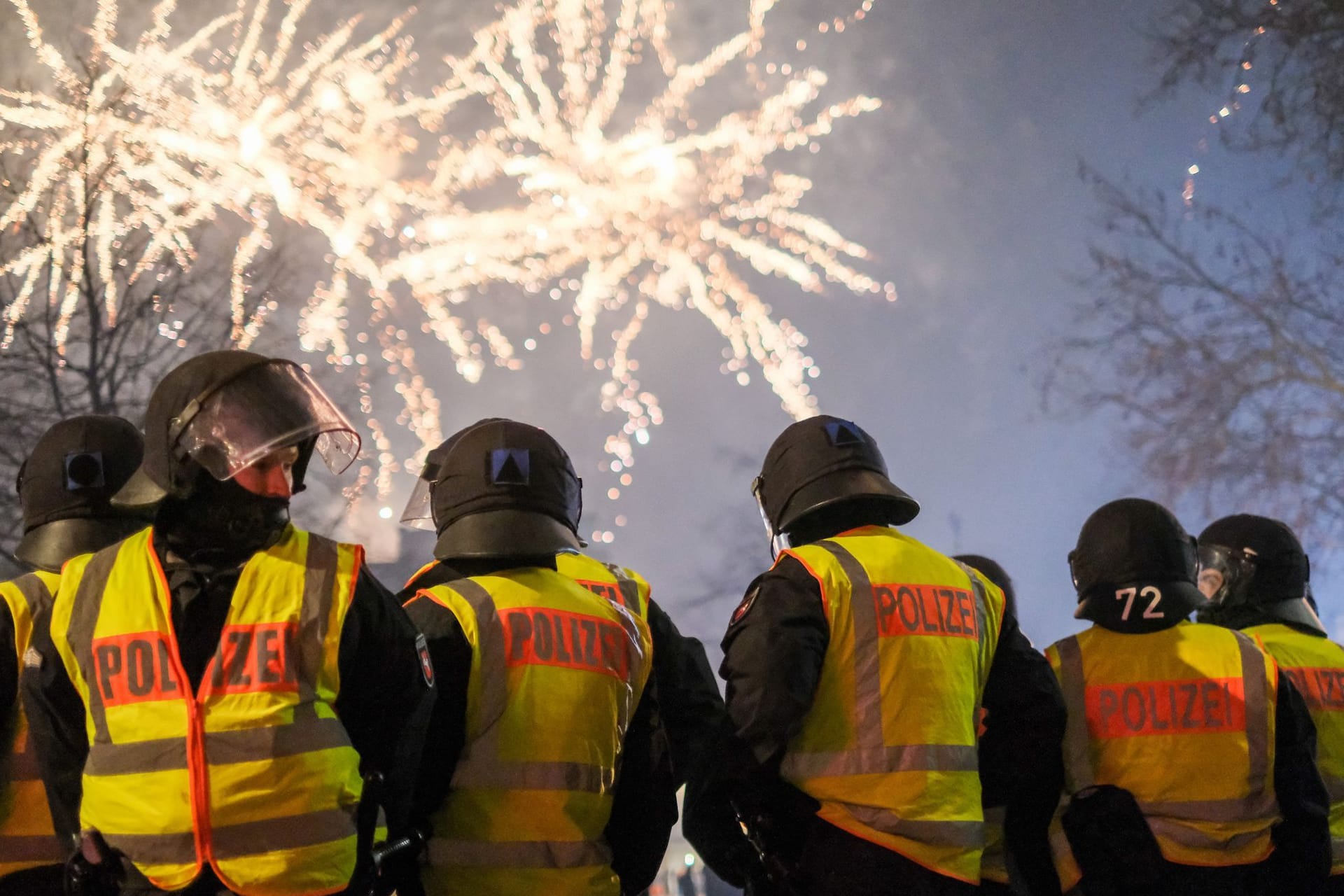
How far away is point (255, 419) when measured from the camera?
2.88 metres

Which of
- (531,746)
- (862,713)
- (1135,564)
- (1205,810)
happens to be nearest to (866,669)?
(862,713)

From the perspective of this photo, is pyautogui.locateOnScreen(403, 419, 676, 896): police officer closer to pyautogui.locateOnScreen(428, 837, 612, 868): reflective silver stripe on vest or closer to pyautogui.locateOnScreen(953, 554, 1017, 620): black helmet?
pyautogui.locateOnScreen(428, 837, 612, 868): reflective silver stripe on vest

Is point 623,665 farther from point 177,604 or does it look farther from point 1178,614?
point 1178,614

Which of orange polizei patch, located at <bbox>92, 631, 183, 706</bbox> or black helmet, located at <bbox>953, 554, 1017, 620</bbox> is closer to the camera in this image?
orange polizei patch, located at <bbox>92, 631, 183, 706</bbox>

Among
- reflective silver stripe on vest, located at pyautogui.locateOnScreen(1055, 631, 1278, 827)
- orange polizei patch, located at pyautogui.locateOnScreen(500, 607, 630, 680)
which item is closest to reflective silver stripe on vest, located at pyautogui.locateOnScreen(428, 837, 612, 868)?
orange polizei patch, located at pyautogui.locateOnScreen(500, 607, 630, 680)

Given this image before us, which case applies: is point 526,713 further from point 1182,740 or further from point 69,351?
point 69,351

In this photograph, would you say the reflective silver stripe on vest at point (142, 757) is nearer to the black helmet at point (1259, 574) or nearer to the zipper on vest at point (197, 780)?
the zipper on vest at point (197, 780)

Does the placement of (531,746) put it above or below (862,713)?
below

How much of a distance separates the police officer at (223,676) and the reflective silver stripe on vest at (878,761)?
126 centimetres

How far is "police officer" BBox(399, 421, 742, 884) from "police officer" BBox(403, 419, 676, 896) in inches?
1.2

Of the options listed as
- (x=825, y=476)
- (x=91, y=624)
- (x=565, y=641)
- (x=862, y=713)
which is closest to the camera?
Result: (x=91, y=624)

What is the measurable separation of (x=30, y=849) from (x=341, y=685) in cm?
136

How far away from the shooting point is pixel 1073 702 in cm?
429

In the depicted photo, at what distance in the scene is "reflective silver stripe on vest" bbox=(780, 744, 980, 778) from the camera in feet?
11.9
